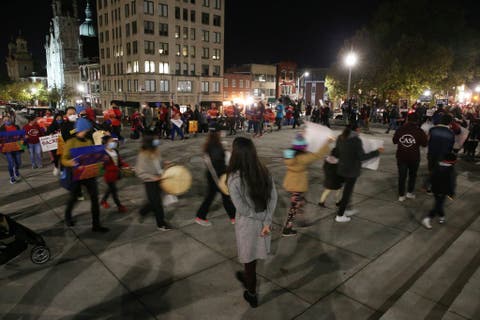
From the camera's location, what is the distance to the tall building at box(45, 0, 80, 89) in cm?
10012

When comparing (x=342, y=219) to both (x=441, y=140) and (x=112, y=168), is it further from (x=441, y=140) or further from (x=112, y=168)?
(x=112, y=168)

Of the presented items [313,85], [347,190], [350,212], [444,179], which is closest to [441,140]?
[444,179]

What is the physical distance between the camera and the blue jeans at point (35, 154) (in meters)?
10.5

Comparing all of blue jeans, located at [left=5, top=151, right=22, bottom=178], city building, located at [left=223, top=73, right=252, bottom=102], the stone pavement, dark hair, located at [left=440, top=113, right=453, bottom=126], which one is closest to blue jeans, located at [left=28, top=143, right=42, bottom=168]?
blue jeans, located at [left=5, top=151, right=22, bottom=178]

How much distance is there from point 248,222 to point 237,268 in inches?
57.1

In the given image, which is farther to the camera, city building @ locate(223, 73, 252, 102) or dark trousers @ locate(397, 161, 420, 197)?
city building @ locate(223, 73, 252, 102)

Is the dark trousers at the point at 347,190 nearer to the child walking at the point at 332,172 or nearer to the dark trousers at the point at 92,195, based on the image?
the child walking at the point at 332,172

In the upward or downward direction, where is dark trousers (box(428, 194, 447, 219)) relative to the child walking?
downward

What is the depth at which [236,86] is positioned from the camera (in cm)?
6788

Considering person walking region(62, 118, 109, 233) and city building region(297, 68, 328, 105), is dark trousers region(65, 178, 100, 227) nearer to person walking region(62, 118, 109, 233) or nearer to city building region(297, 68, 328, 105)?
person walking region(62, 118, 109, 233)

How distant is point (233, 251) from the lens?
17.2ft

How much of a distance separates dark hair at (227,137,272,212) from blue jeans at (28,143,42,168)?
366 inches

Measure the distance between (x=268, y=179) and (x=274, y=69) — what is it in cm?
7163

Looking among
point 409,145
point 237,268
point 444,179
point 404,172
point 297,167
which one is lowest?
point 237,268
